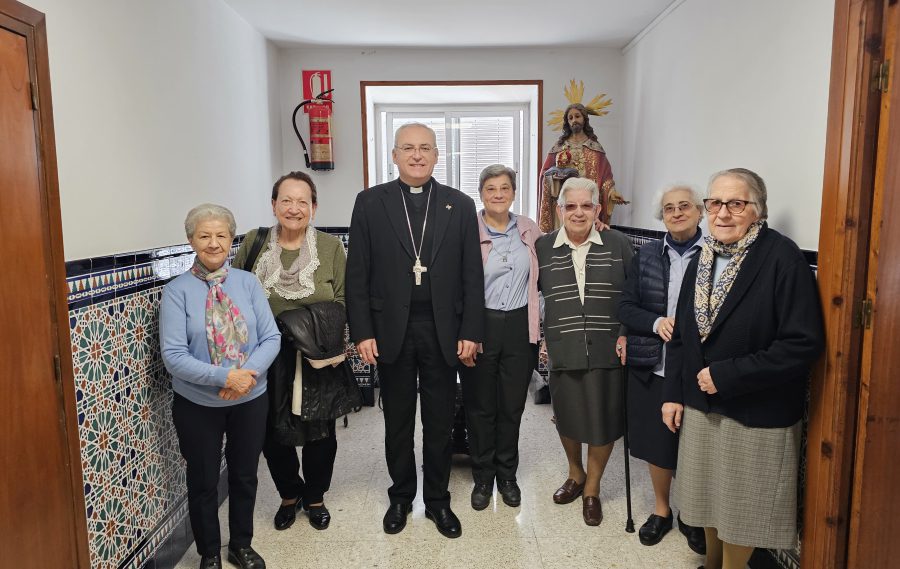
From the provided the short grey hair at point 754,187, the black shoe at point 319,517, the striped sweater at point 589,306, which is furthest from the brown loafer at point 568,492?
the short grey hair at point 754,187

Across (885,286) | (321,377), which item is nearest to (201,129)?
(321,377)

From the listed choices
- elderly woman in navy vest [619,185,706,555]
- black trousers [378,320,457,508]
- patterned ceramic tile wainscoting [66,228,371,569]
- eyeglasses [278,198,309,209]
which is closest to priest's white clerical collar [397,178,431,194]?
eyeglasses [278,198,309,209]

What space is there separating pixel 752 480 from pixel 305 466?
5.41 ft

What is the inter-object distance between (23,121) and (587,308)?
6.25ft

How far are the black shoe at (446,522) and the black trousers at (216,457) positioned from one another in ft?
2.40

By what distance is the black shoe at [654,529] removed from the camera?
2.26 meters

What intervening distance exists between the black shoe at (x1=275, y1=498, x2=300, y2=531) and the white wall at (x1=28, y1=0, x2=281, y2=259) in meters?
1.22

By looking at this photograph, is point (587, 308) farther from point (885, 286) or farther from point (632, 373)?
point (885, 286)

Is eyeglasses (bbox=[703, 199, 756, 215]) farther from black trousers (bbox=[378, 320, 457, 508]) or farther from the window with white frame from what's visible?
the window with white frame

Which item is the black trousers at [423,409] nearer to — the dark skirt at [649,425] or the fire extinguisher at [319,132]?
the dark skirt at [649,425]

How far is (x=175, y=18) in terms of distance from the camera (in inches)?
102

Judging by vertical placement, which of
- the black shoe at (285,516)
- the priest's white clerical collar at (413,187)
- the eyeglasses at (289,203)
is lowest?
the black shoe at (285,516)

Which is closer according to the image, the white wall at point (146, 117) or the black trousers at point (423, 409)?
the white wall at point (146, 117)

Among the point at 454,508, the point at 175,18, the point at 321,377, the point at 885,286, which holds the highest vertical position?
the point at 175,18
